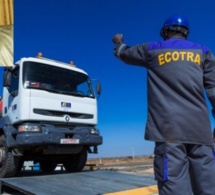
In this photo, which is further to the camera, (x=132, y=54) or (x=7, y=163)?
(x=7, y=163)

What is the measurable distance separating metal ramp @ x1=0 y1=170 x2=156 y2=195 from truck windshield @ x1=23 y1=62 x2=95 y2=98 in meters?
2.17

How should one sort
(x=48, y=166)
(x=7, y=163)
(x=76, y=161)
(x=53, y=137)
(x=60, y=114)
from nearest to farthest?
(x=53, y=137)
(x=7, y=163)
(x=60, y=114)
(x=76, y=161)
(x=48, y=166)

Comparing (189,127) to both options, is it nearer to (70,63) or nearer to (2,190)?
(2,190)

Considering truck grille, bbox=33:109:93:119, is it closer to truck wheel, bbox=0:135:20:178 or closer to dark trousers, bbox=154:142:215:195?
truck wheel, bbox=0:135:20:178

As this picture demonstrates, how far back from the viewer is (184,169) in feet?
9.19

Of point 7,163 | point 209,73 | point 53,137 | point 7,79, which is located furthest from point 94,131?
point 209,73

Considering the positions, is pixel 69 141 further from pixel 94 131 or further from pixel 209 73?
pixel 209 73

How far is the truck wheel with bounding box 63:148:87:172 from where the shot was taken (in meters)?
9.03

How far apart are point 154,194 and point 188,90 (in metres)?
2.97

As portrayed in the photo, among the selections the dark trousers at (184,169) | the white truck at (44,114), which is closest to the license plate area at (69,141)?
the white truck at (44,114)

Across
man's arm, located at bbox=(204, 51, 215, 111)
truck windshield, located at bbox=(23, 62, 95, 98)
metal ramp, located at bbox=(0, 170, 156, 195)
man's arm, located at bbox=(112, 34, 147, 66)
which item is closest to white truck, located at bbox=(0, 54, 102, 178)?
truck windshield, located at bbox=(23, 62, 95, 98)

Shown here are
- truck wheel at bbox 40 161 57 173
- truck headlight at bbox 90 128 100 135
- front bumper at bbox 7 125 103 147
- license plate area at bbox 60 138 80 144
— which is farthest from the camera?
truck wheel at bbox 40 161 57 173

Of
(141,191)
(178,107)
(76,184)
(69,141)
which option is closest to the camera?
(178,107)

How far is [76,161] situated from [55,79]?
2.27 metres
